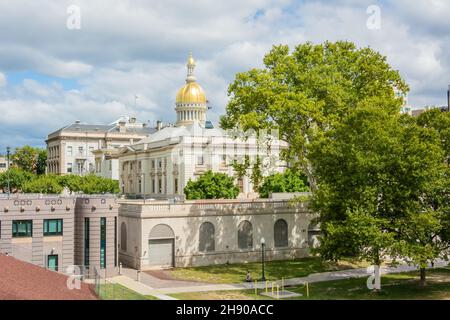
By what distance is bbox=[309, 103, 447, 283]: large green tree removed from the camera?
114ft

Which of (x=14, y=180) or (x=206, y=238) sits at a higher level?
(x=14, y=180)

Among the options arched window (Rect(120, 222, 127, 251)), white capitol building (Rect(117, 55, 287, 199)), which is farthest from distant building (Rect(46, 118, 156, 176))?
arched window (Rect(120, 222, 127, 251))

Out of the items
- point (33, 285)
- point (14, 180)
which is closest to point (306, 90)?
point (33, 285)

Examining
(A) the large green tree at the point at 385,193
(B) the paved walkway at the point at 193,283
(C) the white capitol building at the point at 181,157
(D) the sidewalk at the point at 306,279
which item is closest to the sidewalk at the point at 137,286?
(B) the paved walkway at the point at 193,283

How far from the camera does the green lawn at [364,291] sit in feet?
119

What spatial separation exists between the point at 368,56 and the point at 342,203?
19.3m

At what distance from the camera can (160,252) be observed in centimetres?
4894

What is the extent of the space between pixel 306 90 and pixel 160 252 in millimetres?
20019

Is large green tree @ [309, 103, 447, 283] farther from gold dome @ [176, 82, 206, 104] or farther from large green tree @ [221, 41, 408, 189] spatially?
gold dome @ [176, 82, 206, 104]

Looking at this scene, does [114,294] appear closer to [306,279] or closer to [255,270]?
[306,279]

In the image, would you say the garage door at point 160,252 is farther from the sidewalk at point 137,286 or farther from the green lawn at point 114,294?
the green lawn at point 114,294

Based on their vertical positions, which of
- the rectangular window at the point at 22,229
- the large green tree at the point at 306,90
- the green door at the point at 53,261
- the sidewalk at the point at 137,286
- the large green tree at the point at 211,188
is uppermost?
the large green tree at the point at 306,90

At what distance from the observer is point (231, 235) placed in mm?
52000

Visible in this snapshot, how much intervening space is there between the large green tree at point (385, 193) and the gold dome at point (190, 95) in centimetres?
7885
